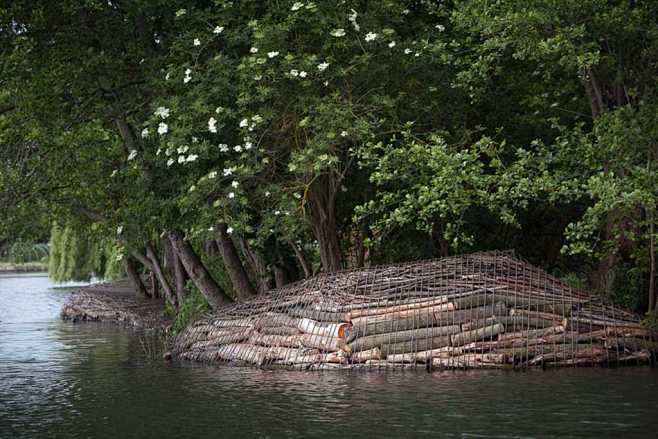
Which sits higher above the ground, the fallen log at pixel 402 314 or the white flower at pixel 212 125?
the white flower at pixel 212 125

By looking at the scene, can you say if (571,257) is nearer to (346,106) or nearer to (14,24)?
(346,106)

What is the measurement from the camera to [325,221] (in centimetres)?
1808

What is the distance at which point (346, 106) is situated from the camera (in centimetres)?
1548

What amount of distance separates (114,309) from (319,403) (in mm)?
17814

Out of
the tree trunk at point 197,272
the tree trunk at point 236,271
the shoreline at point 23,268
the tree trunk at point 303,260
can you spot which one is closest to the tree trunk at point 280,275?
the tree trunk at point 236,271

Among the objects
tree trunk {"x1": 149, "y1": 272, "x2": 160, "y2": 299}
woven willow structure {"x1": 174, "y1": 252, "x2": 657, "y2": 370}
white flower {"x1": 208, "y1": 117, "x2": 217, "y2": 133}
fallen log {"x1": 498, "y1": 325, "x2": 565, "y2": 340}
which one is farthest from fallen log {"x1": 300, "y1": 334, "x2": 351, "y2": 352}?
tree trunk {"x1": 149, "y1": 272, "x2": 160, "y2": 299}

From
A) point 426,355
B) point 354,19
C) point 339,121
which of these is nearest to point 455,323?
point 426,355

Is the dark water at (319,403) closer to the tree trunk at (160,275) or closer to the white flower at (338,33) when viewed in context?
the white flower at (338,33)

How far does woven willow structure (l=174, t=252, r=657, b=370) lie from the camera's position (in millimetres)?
14727

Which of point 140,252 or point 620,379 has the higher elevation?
point 140,252

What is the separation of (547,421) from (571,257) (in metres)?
11.1

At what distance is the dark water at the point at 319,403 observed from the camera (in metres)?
10.8

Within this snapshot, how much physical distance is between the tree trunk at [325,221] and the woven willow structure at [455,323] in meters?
2.20

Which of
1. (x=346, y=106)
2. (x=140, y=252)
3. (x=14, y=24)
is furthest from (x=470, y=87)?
(x=140, y=252)
